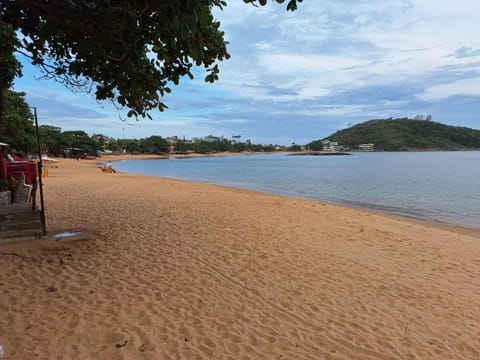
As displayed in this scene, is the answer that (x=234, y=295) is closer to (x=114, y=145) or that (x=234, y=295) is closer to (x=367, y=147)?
(x=114, y=145)

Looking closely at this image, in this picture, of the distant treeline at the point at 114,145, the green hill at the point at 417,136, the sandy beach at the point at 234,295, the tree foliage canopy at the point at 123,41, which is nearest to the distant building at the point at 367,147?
the green hill at the point at 417,136

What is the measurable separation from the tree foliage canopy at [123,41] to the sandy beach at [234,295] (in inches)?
106

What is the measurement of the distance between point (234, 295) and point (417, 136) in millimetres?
124854

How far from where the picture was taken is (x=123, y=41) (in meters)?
4.79

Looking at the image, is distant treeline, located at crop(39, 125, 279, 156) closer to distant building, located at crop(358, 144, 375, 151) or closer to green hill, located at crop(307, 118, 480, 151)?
distant building, located at crop(358, 144, 375, 151)

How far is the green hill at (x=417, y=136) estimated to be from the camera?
11456 cm

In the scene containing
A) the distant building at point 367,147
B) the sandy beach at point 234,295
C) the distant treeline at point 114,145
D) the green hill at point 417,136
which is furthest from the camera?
the distant building at point 367,147

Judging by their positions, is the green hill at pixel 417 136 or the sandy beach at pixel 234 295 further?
the green hill at pixel 417 136

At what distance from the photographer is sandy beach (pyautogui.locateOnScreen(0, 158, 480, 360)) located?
321cm

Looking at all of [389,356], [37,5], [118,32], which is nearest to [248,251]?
[389,356]

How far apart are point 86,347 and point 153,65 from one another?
4264 millimetres

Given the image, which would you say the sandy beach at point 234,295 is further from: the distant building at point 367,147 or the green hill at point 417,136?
the distant building at point 367,147

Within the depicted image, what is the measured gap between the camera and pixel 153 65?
5.77 m

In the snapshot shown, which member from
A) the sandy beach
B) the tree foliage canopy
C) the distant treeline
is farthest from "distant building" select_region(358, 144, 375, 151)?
the tree foliage canopy
